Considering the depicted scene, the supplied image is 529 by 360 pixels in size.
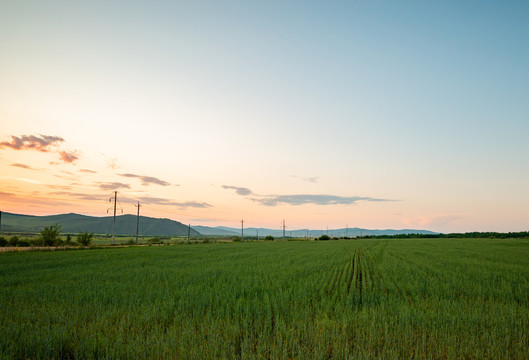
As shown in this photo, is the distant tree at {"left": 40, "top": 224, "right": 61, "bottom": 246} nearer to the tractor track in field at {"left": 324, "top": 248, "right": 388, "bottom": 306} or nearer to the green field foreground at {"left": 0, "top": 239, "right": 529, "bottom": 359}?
the green field foreground at {"left": 0, "top": 239, "right": 529, "bottom": 359}

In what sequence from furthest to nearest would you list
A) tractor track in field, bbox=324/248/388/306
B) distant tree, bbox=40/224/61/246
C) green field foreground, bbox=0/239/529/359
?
distant tree, bbox=40/224/61/246 → tractor track in field, bbox=324/248/388/306 → green field foreground, bbox=0/239/529/359

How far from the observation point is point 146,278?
14578mm

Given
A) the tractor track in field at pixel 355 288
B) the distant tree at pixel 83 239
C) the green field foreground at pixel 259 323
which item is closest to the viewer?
the green field foreground at pixel 259 323

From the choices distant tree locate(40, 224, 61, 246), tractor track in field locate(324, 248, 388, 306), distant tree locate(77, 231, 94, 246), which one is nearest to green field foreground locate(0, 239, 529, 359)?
tractor track in field locate(324, 248, 388, 306)

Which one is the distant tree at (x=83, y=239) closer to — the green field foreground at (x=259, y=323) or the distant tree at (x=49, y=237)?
the distant tree at (x=49, y=237)

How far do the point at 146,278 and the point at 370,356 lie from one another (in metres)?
12.2

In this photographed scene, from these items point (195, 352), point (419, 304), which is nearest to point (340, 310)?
point (419, 304)

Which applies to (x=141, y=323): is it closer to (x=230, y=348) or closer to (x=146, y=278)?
(x=230, y=348)

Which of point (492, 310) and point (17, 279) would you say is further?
point (17, 279)

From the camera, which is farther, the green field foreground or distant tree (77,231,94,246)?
distant tree (77,231,94,246)

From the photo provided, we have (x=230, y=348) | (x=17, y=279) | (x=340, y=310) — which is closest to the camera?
(x=230, y=348)

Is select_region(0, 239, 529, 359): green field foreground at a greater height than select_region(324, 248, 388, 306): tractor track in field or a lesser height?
greater

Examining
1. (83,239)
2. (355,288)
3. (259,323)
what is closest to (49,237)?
(83,239)

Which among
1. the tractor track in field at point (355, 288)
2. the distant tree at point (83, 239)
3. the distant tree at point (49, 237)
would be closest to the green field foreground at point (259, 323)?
the tractor track in field at point (355, 288)
